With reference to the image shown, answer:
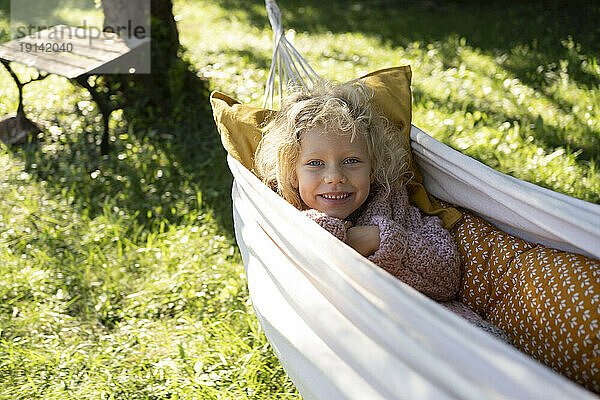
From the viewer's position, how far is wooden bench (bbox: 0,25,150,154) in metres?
3.45

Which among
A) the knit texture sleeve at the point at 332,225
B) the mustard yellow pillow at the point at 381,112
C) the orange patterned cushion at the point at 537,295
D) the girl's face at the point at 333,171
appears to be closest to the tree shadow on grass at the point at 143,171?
the mustard yellow pillow at the point at 381,112

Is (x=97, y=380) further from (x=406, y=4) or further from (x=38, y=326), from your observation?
(x=406, y=4)

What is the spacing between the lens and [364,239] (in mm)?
1929

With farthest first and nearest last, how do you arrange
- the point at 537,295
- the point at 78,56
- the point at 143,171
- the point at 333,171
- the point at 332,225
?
the point at 78,56 < the point at 143,171 < the point at 333,171 < the point at 332,225 < the point at 537,295

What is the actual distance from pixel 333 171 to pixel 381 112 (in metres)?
0.42

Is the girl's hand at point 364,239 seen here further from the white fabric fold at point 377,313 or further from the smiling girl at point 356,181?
the white fabric fold at point 377,313

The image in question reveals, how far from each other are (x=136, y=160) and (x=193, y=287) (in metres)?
1.12

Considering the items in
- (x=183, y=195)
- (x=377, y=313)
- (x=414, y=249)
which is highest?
(x=377, y=313)

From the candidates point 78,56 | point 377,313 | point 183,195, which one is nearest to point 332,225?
point 377,313

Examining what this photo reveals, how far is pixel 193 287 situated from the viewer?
2625 millimetres

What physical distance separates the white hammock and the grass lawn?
1.81ft

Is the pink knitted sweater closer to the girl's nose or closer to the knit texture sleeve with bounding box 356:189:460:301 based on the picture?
the knit texture sleeve with bounding box 356:189:460:301

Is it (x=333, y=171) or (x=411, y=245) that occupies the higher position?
(x=333, y=171)

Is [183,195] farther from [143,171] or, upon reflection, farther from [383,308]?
[383,308]
